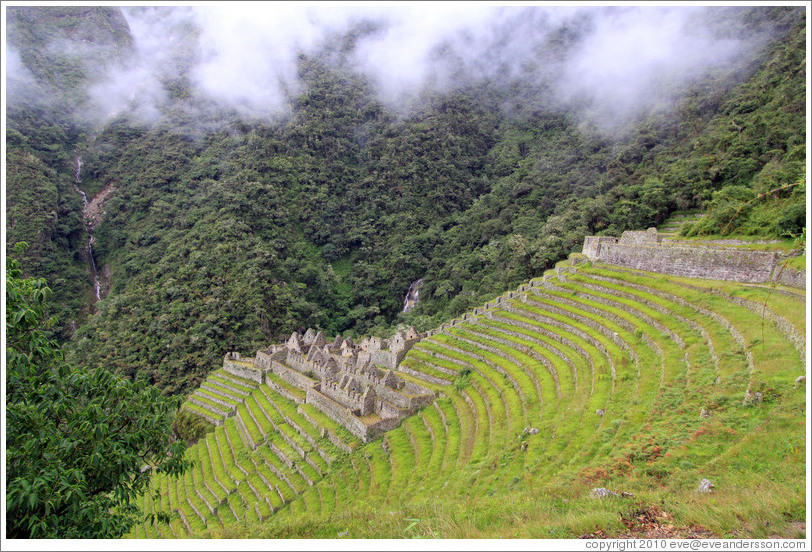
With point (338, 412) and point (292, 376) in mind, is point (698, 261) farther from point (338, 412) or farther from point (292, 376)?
point (292, 376)

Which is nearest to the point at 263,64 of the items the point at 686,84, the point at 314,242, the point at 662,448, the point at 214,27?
the point at 214,27

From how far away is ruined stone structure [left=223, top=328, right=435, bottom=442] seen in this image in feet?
67.8

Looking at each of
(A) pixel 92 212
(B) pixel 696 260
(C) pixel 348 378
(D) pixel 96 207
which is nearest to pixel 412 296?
(C) pixel 348 378

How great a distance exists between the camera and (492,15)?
342 feet

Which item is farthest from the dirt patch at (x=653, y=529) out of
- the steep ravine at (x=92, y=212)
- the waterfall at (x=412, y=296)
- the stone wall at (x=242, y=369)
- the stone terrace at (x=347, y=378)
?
the steep ravine at (x=92, y=212)

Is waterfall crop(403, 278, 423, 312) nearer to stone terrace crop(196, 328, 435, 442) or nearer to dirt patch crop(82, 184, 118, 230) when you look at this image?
stone terrace crop(196, 328, 435, 442)

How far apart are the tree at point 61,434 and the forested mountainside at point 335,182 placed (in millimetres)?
25041

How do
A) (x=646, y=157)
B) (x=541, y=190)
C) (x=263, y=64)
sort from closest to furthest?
(x=646, y=157) → (x=541, y=190) → (x=263, y=64)

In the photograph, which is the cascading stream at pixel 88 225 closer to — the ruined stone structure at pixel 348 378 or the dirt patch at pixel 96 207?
the dirt patch at pixel 96 207

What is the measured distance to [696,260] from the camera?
794 inches

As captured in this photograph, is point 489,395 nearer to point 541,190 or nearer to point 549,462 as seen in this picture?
point 549,462

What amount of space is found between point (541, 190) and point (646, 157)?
13.4 metres

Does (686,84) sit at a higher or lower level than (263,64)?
lower

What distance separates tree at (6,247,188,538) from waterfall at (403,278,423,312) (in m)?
50.1
